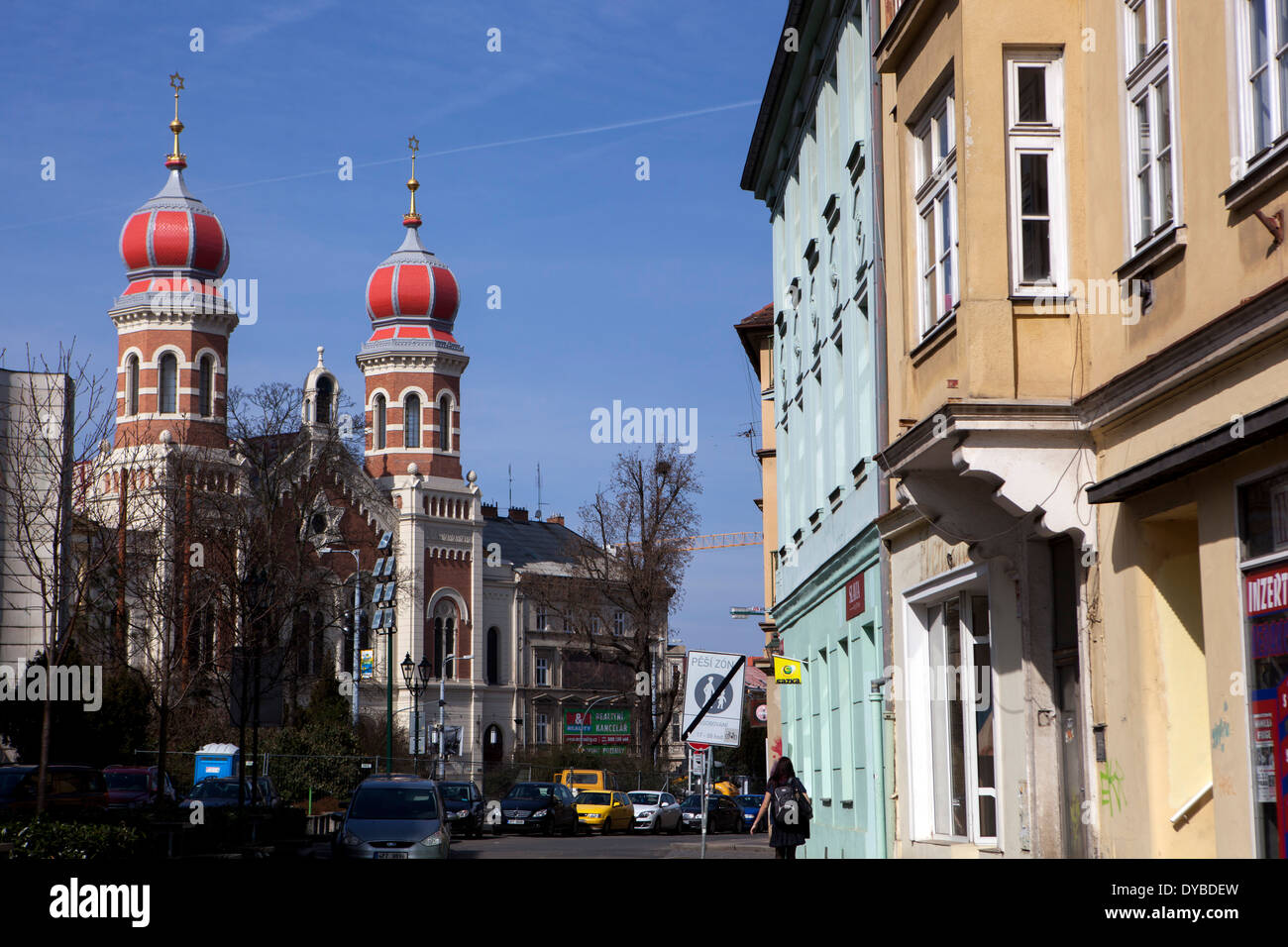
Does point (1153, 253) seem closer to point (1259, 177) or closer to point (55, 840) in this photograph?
point (1259, 177)

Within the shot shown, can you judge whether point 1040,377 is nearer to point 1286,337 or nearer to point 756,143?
point 1286,337

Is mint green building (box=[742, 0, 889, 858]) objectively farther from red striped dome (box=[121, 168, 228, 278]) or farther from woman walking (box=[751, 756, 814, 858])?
red striped dome (box=[121, 168, 228, 278])

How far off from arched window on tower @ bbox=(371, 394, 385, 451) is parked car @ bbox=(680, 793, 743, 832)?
151ft

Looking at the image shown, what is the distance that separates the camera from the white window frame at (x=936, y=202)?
12820 millimetres

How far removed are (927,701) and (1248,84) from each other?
345 inches

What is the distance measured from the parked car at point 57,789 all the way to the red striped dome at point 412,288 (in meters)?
71.0

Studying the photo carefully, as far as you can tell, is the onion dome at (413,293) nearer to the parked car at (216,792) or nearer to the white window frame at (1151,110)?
the parked car at (216,792)

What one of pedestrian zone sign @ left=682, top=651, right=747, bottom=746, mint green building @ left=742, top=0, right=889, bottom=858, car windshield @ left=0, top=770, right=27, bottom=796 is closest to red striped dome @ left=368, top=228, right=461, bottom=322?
mint green building @ left=742, top=0, right=889, bottom=858

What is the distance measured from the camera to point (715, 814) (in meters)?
56.3

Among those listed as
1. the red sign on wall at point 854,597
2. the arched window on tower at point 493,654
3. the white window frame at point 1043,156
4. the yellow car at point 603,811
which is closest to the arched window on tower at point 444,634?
the arched window on tower at point 493,654

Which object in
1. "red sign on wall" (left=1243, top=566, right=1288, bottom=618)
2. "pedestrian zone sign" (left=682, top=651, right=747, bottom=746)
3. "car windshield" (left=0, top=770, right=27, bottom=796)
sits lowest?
"car windshield" (left=0, top=770, right=27, bottom=796)

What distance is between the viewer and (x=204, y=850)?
27875mm
